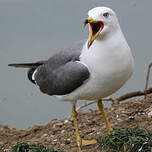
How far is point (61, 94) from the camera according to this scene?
308cm

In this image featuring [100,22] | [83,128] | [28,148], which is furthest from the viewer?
[83,128]

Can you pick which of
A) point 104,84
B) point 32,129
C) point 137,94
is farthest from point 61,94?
point 137,94

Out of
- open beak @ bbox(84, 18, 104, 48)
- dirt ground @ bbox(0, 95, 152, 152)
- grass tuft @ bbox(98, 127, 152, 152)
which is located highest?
open beak @ bbox(84, 18, 104, 48)

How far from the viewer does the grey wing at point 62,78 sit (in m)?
2.87

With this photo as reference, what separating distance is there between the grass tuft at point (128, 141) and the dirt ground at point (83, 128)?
16cm

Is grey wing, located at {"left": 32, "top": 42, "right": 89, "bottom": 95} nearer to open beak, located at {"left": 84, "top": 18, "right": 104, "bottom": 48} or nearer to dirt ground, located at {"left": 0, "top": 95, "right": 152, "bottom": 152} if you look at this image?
open beak, located at {"left": 84, "top": 18, "right": 104, "bottom": 48}

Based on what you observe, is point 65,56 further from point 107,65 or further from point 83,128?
point 83,128

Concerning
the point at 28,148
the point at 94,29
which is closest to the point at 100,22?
the point at 94,29

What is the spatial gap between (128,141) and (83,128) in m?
0.88

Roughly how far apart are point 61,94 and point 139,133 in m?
0.55

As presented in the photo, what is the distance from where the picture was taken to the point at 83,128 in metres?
3.68

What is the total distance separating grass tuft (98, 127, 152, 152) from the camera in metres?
2.81

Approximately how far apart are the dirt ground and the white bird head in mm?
777

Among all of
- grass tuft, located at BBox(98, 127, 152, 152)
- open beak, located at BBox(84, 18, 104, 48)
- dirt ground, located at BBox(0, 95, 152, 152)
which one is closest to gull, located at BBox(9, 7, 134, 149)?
open beak, located at BBox(84, 18, 104, 48)
